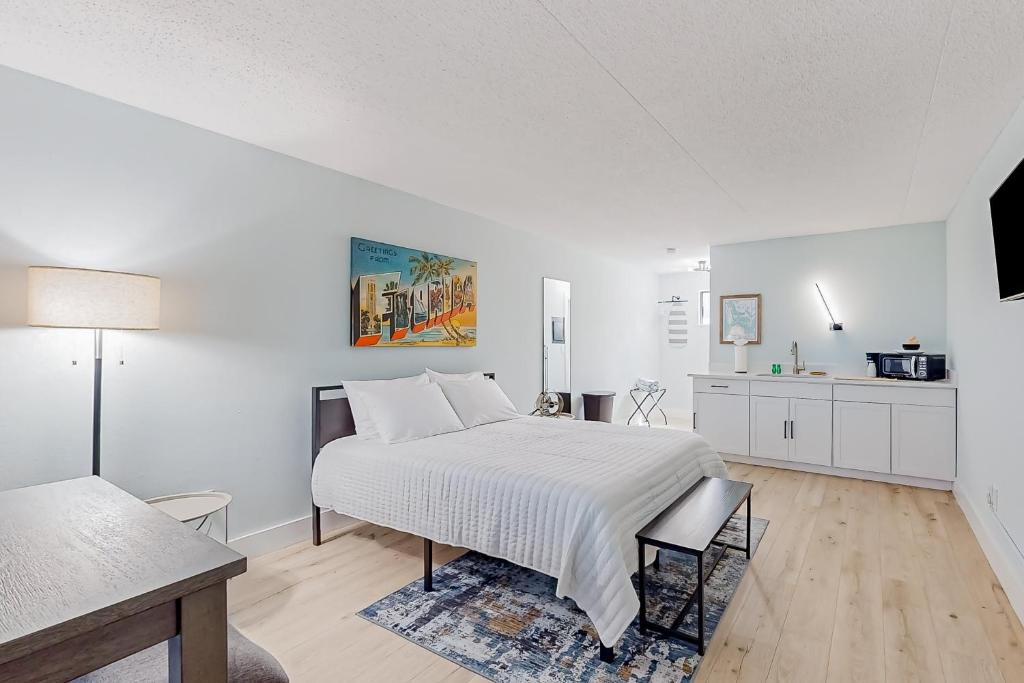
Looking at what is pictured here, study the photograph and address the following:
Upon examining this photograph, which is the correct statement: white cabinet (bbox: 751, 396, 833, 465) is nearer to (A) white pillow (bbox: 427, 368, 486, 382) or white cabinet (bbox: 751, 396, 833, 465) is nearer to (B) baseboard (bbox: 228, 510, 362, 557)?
(A) white pillow (bbox: 427, 368, 486, 382)

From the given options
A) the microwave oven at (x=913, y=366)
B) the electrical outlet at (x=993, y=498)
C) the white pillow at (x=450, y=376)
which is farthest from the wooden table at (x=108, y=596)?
the microwave oven at (x=913, y=366)

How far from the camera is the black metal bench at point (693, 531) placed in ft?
6.68

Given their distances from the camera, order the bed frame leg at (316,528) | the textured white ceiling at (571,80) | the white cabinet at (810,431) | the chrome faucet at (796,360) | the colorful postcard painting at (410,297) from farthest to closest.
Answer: the chrome faucet at (796,360), the white cabinet at (810,431), the colorful postcard painting at (410,297), the bed frame leg at (316,528), the textured white ceiling at (571,80)

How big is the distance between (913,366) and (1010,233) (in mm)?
2696

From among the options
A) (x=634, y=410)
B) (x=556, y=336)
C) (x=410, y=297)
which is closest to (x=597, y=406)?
(x=556, y=336)

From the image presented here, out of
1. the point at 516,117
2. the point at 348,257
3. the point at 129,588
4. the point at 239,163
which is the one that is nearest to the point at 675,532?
the point at 129,588

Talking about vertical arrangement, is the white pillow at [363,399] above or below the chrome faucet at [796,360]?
below

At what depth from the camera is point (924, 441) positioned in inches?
169

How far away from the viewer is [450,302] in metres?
4.22

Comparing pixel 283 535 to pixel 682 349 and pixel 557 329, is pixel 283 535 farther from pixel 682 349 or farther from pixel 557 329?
pixel 682 349

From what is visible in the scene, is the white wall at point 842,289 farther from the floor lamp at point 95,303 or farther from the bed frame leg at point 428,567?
the floor lamp at point 95,303

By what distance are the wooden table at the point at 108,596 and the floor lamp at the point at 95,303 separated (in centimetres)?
122

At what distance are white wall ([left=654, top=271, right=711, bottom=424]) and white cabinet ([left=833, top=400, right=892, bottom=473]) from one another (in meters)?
3.05

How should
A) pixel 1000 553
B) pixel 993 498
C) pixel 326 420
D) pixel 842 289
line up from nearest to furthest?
pixel 1000 553, pixel 993 498, pixel 326 420, pixel 842 289
